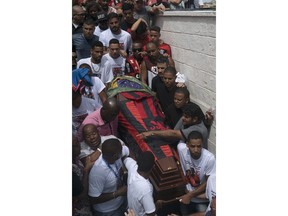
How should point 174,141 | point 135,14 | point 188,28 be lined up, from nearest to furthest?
point 174,141
point 188,28
point 135,14

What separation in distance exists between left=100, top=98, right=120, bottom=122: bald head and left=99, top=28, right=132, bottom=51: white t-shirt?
28 centimetres

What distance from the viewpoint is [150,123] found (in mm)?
2469

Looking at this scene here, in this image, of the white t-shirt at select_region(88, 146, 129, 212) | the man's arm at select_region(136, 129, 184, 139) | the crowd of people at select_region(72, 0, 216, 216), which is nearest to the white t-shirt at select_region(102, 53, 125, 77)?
the crowd of people at select_region(72, 0, 216, 216)

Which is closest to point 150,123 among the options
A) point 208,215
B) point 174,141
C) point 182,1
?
point 174,141

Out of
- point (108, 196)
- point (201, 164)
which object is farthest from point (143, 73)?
point (108, 196)

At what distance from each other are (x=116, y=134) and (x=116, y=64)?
354 mm

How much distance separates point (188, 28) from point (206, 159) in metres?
0.61

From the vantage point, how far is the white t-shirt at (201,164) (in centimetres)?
235

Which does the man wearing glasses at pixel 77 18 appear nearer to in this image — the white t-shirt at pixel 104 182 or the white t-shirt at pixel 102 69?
the white t-shirt at pixel 102 69

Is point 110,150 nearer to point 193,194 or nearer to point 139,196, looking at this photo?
point 139,196

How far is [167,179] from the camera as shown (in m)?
2.33

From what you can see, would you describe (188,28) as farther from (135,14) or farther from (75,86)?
(75,86)

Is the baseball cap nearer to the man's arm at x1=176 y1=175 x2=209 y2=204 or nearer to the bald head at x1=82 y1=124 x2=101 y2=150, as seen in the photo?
the bald head at x1=82 y1=124 x2=101 y2=150

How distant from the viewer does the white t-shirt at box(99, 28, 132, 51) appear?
8.31ft
